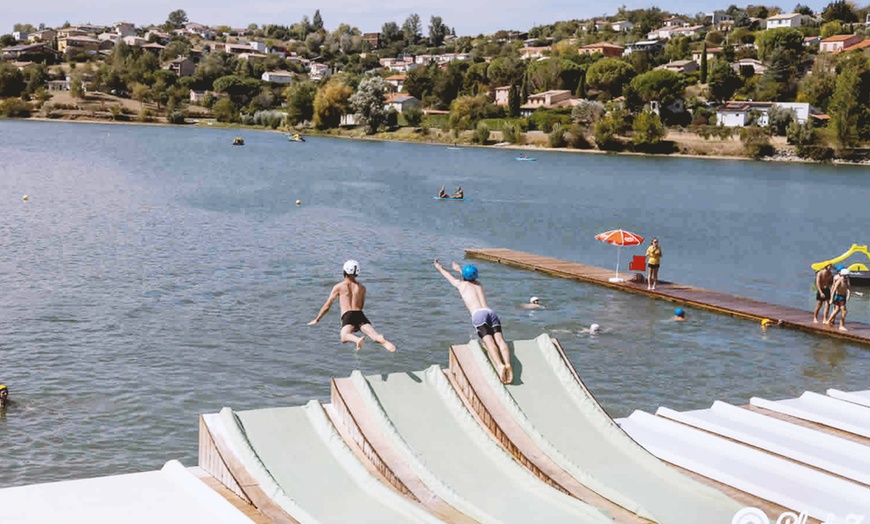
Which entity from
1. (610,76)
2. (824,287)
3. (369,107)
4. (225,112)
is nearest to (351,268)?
(824,287)

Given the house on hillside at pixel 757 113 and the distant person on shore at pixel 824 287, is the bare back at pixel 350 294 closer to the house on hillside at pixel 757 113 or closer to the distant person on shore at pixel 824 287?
the distant person on shore at pixel 824 287

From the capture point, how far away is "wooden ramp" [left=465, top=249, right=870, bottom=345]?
25703 millimetres

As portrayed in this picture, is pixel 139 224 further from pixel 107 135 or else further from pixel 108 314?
pixel 107 135

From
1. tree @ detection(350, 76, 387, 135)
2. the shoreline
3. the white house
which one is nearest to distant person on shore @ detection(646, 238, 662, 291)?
the shoreline

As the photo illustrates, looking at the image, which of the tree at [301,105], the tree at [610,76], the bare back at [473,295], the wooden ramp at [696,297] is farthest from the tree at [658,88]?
the bare back at [473,295]

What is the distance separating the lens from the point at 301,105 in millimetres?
150250

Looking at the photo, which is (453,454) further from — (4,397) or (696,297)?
(696,297)

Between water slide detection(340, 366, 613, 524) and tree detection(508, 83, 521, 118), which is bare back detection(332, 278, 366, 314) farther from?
tree detection(508, 83, 521, 118)

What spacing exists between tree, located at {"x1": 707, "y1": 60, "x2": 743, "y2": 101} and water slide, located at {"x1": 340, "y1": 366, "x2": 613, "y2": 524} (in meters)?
132

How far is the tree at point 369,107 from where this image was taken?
452 feet

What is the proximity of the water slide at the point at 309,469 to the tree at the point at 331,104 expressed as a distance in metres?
135

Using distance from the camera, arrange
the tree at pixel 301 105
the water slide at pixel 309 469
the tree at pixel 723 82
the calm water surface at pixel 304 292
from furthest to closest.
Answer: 1. the tree at pixel 301 105
2. the tree at pixel 723 82
3. the calm water surface at pixel 304 292
4. the water slide at pixel 309 469

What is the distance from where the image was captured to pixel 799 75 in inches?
5866

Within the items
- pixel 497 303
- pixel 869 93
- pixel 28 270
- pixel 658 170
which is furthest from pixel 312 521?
pixel 869 93
